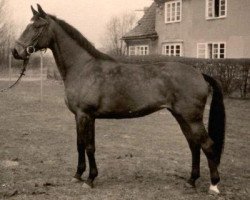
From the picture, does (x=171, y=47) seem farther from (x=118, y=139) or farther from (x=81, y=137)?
(x=81, y=137)

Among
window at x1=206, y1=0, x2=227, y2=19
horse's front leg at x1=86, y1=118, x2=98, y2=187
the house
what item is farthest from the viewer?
window at x1=206, y1=0, x2=227, y2=19

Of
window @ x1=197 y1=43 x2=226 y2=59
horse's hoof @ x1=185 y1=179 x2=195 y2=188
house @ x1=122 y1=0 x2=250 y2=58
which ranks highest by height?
house @ x1=122 y1=0 x2=250 y2=58

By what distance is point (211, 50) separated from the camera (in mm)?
29625

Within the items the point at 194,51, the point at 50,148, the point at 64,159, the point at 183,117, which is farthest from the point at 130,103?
the point at 194,51

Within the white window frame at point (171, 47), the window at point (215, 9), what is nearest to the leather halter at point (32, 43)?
the window at point (215, 9)

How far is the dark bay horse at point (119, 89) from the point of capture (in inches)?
248

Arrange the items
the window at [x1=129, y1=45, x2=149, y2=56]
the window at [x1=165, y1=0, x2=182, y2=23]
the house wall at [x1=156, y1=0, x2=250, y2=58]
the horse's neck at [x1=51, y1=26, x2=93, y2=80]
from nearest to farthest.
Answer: the horse's neck at [x1=51, y1=26, x2=93, y2=80]
the house wall at [x1=156, y1=0, x2=250, y2=58]
the window at [x1=165, y1=0, x2=182, y2=23]
the window at [x1=129, y1=45, x2=149, y2=56]

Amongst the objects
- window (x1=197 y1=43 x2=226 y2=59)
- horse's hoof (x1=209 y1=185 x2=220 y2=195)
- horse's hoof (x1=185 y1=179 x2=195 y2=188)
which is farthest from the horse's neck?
window (x1=197 y1=43 x2=226 y2=59)

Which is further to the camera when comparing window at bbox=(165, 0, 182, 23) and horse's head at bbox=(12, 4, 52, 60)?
window at bbox=(165, 0, 182, 23)

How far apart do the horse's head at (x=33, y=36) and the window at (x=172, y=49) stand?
25902 mm

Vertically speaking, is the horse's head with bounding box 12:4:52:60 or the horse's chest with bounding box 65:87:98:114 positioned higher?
the horse's head with bounding box 12:4:52:60

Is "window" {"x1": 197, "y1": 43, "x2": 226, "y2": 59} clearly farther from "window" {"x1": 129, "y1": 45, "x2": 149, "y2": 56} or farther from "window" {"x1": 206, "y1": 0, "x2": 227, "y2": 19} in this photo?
"window" {"x1": 129, "y1": 45, "x2": 149, "y2": 56}

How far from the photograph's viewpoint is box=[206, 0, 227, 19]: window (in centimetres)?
2830

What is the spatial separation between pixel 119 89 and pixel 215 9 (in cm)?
2452
